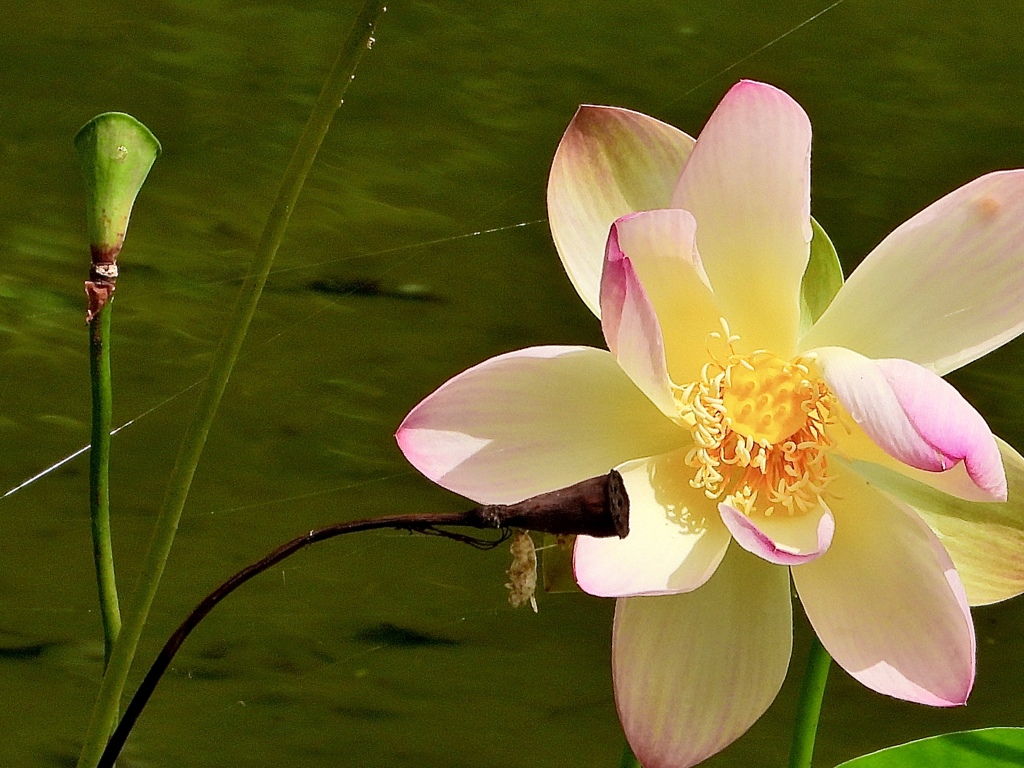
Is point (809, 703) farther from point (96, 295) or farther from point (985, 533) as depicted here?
point (96, 295)

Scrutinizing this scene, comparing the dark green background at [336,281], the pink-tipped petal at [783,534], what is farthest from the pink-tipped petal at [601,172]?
the dark green background at [336,281]

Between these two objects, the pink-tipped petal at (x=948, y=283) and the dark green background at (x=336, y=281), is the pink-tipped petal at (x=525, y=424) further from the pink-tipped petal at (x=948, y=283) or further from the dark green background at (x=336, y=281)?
the dark green background at (x=336, y=281)

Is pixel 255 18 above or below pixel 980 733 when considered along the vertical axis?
above

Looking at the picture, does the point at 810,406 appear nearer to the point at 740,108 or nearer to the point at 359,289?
the point at 740,108

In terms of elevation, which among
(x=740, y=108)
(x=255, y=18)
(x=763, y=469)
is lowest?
(x=763, y=469)

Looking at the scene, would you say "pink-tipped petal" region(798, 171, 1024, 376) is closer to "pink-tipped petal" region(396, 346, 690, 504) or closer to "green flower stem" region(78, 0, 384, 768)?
"pink-tipped petal" region(396, 346, 690, 504)

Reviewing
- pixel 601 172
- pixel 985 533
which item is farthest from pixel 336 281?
pixel 985 533

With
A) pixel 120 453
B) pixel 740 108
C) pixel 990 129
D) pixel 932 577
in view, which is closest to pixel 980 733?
pixel 932 577
